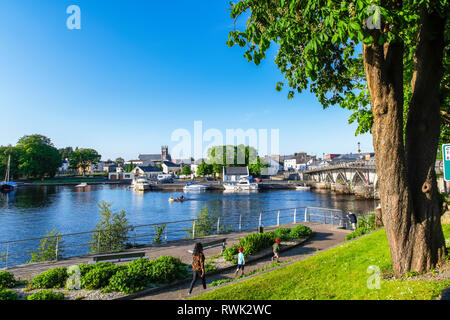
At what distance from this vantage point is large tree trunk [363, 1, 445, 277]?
5.79 meters

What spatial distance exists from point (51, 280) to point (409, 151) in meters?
11.1

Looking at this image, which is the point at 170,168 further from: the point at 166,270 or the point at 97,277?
the point at 97,277

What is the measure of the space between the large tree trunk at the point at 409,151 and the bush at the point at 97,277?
27.4 ft

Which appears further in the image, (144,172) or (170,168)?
(170,168)

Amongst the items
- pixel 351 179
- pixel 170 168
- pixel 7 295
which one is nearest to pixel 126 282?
pixel 7 295

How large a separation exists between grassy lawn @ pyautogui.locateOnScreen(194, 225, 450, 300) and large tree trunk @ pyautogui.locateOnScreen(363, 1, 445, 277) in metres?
0.90

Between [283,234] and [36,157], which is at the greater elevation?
[36,157]

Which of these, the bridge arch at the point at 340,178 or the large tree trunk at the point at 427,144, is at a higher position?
the large tree trunk at the point at 427,144

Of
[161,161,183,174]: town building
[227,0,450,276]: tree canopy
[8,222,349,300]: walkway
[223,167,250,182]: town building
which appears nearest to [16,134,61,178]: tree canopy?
[161,161,183,174]: town building

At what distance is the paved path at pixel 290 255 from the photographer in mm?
8203

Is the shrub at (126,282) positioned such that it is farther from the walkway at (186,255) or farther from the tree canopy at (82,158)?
the tree canopy at (82,158)

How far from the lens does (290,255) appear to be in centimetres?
1232

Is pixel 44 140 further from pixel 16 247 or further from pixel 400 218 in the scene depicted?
pixel 400 218

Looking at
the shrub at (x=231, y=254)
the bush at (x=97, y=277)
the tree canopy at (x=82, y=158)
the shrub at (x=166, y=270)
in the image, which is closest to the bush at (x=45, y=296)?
the bush at (x=97, y=277)
